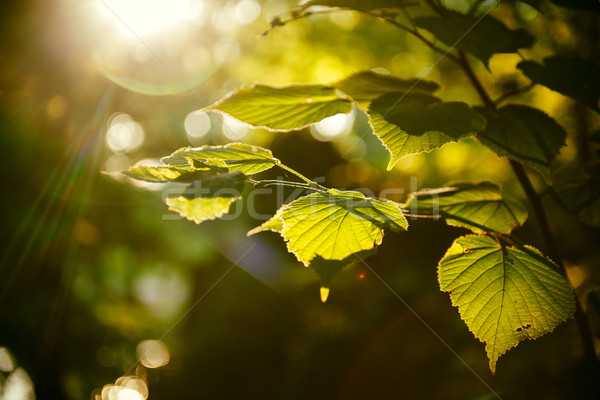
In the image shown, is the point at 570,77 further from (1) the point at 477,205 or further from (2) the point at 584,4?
(1) the point at 477,205

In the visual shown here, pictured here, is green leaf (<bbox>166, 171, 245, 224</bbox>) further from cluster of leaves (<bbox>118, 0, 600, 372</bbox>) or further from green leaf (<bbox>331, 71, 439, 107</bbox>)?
green leaf (<bbox>331, 71, 439, 107</bbox>)

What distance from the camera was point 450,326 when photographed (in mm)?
4520

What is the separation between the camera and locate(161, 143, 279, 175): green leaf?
684 millimetres

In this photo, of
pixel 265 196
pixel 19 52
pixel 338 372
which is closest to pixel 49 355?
pixel 19 52

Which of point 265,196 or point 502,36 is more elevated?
point 502,36

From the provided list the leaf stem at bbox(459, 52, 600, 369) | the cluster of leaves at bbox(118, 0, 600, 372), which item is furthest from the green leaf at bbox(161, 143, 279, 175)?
the leaf stem at bbox(459, 52, 600, 369)

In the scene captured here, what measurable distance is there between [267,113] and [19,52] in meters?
2.83

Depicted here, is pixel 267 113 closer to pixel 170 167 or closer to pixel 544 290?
pixel 170 167

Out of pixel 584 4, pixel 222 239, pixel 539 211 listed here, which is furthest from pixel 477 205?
pixel 222 239

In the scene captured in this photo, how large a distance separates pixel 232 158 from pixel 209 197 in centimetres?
12

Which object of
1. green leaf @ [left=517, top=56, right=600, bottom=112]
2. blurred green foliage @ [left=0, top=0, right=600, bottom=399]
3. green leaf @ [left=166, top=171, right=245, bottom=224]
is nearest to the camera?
green leaf @ [left=166, top=171, right=245, bottom=224]

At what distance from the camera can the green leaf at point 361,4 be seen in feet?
2.35

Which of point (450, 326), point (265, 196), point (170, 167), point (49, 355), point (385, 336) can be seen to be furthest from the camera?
point (265, 196)

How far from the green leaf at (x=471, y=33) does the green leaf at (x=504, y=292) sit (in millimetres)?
400
